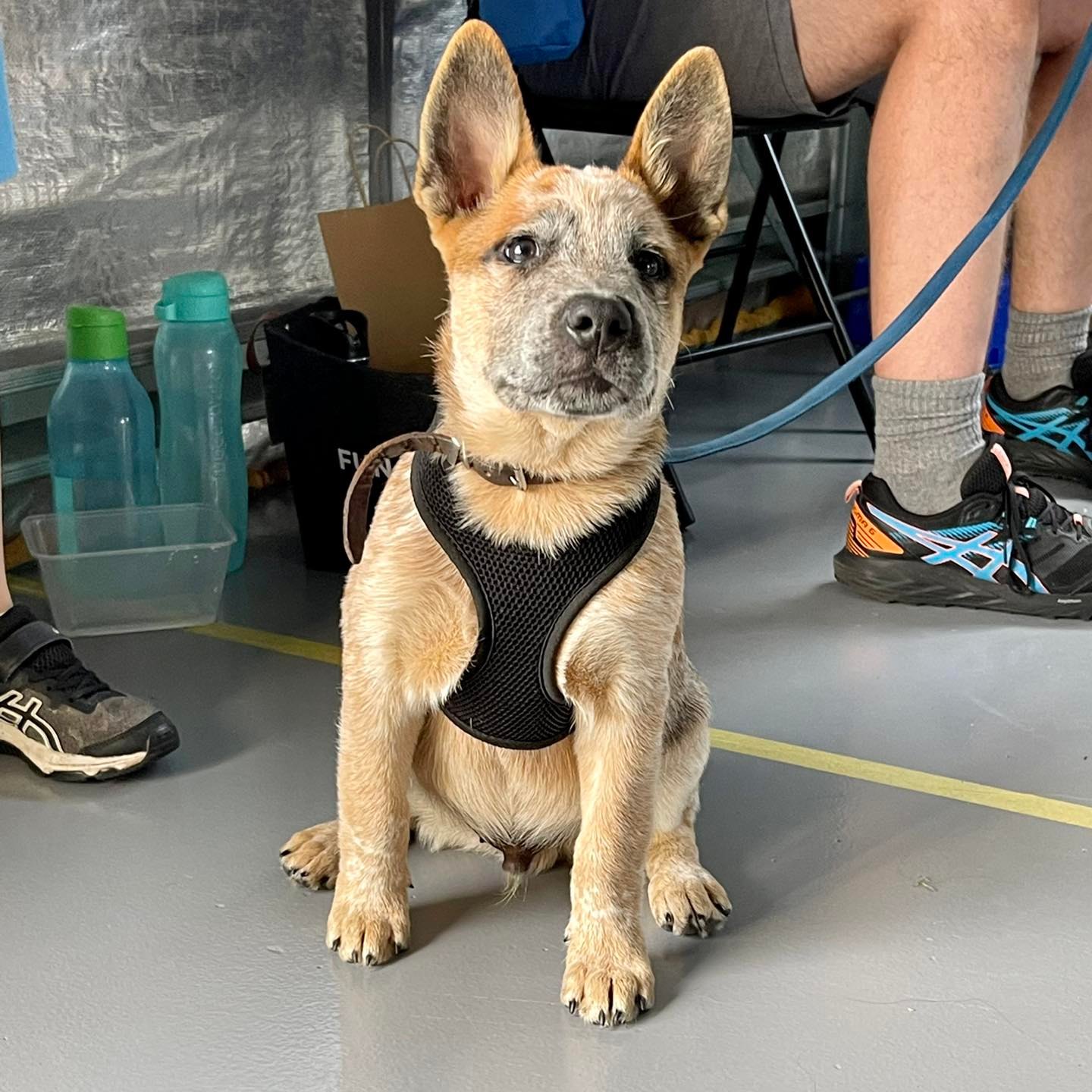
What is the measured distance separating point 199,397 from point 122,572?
0.42 meters

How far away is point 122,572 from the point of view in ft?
7.39

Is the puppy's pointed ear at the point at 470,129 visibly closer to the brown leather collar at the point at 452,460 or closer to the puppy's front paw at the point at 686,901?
the brown leather collar at the point at 452,460

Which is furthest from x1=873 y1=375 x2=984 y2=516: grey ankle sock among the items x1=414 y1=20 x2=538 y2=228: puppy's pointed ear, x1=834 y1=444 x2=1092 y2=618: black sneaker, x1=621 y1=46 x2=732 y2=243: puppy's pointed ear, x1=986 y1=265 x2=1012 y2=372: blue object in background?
x1=986 y1=265 x2=1012 y2=372: blue object in background

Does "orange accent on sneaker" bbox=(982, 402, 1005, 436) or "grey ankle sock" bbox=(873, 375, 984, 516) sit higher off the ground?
"grey ankle sock" bbox=(873, 375, 984, 516)

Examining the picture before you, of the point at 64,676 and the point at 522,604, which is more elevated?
the point at 522,604

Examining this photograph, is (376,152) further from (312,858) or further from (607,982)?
(607,982)

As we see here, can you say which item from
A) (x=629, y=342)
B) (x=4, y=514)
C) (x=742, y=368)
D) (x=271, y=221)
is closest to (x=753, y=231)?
(x=742, y=368)

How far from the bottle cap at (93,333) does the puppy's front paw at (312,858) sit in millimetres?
1138

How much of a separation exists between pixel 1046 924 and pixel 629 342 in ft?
2.49

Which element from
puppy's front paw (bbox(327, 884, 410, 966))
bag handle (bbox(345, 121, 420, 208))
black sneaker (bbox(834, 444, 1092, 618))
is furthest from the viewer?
bag handle (bbox(345, 121, 420, 208))

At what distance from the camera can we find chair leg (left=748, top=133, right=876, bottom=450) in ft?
9.82

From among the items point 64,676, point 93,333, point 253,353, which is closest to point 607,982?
point 64,676

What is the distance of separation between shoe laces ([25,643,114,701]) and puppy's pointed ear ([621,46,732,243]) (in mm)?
970

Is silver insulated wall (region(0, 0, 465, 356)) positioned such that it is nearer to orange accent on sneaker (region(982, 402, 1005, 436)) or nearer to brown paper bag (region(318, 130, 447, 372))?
brown paper bag (region(318, 130, 447, 372))
